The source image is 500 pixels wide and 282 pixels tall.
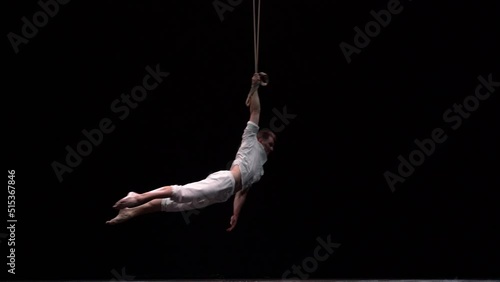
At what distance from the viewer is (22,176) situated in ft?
16.8

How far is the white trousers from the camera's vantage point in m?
3.82

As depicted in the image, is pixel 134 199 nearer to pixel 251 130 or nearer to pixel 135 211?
pixel 135 211

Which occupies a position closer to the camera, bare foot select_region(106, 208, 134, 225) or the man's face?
bare foot select_region(106, 208, 134, 225)

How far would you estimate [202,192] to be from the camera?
3867mm

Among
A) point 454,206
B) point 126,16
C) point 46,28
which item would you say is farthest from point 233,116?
point 454,206

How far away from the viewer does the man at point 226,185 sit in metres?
3.85

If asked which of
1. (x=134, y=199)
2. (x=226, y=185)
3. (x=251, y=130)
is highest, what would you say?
(x=134, y=199)

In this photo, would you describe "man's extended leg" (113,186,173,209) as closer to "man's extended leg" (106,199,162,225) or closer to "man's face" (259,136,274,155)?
"man's extended leg" (106,199,162,225)

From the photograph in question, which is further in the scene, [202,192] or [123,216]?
[123,216]

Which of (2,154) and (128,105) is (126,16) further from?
(2,154)

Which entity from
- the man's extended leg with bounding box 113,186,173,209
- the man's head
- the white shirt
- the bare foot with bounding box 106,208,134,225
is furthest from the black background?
the man's extended leg with bounding box 113,186,173,209

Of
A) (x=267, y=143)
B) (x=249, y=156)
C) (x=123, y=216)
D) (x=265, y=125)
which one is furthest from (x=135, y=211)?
(x=265, y=125)

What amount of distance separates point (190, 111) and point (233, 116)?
14.1 inches

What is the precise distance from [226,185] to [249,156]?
0.27 m
